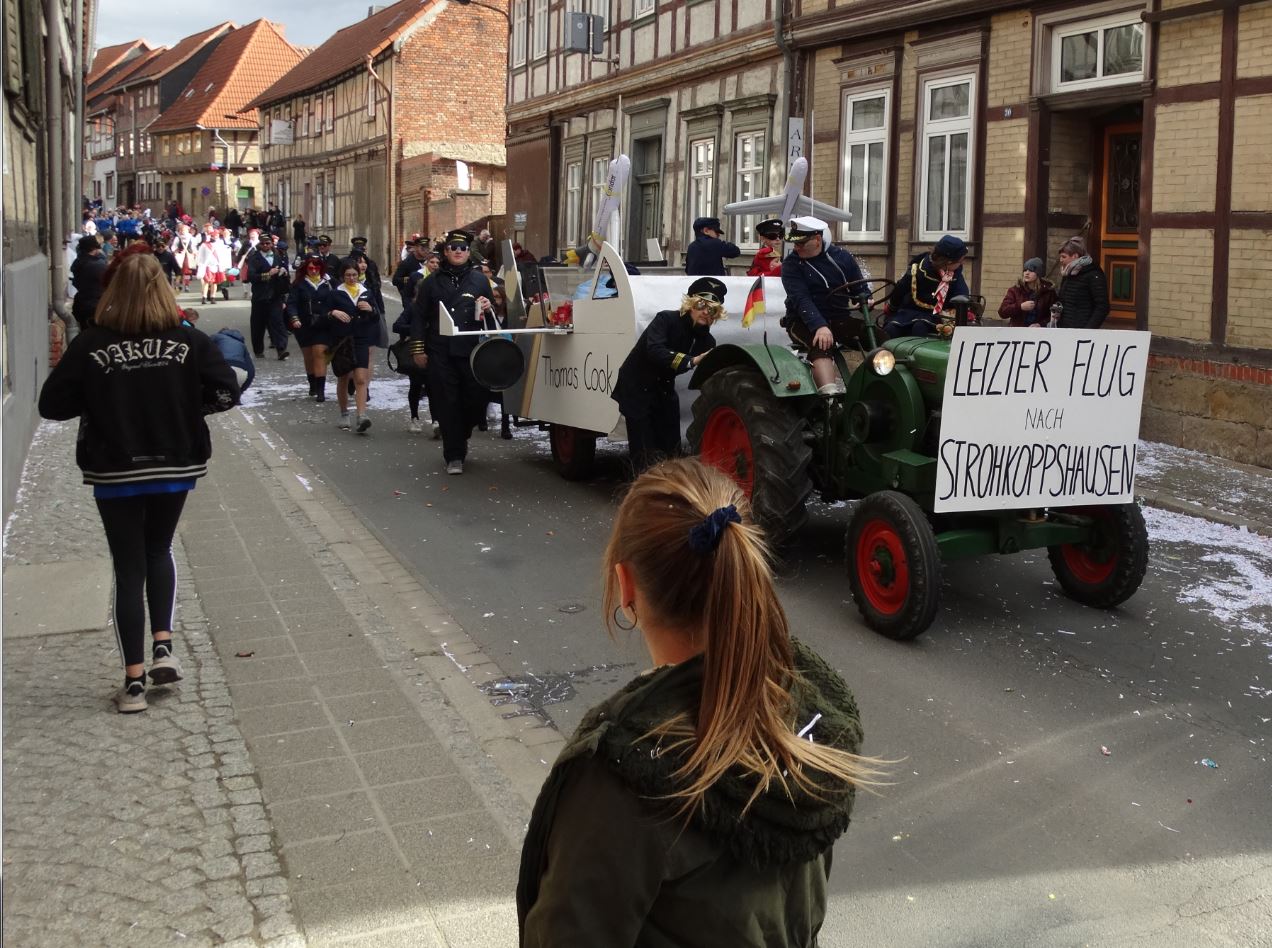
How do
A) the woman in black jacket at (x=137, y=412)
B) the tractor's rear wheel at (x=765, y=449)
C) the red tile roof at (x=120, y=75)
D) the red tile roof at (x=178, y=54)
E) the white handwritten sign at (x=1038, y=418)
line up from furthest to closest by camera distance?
the red tile roof at (x=120, y=75) < the red tile roof at (x=178, y=54) < the tractor's rear wheel at (x=765, y=449) < the white handwritten sign at (x=1038, y=418) < the woman in black jacket at (x=137, y=412)

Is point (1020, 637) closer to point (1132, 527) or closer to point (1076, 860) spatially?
point (1132, 527)

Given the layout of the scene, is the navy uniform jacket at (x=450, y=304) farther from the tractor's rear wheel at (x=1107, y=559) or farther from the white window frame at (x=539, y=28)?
the white window frame at (x=539, y=28)

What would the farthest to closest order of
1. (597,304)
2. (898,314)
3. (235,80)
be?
(235,80), (597,304), (898,314)

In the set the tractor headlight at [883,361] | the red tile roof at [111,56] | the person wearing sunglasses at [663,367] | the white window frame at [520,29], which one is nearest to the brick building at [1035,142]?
the person wearing sunglasses at [663,367]

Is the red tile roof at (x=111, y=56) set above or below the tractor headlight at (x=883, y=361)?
above

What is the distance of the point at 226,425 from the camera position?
A: 45.3 ft

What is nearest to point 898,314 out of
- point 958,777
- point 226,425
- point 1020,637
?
point 1020,637

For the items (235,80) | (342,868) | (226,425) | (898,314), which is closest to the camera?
(342,868)

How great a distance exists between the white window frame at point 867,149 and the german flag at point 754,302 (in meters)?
8.14

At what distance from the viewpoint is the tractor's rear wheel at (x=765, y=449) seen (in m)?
7.59

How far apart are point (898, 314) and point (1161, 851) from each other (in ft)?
13.9

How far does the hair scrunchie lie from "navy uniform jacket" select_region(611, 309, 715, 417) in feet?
23.9

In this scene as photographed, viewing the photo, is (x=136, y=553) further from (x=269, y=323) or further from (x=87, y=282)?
(x=269, y=323)

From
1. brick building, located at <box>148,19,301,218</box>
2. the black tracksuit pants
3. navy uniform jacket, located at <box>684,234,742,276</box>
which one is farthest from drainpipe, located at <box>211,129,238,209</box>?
navy uniform jacket, located at <box>684,234,742,276</box>
